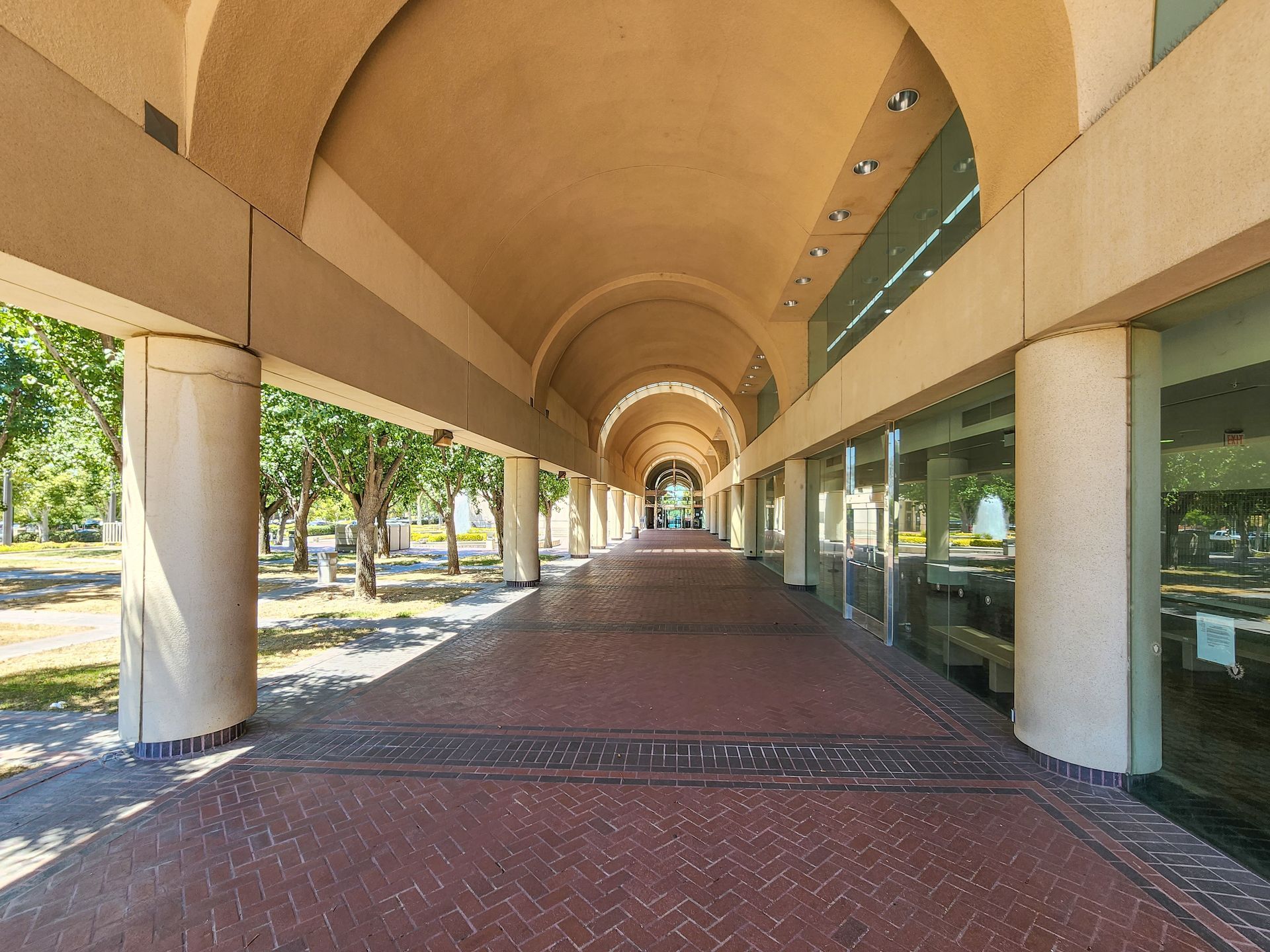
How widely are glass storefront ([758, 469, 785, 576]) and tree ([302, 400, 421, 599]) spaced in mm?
10259

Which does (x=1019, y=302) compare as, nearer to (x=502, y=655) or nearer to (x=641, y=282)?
(x=502, y=655)

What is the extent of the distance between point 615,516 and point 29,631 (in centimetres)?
3210

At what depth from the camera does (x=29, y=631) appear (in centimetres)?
941

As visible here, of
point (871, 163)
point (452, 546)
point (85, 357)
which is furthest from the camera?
point (452, 546)

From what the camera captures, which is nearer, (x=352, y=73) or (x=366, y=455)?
(x=352, y=73)

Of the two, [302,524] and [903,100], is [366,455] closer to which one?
[302,524]

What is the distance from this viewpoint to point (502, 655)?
822 centimetres

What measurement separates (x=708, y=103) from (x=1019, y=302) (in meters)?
5.35

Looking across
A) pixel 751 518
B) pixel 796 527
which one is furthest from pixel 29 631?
pixel 751 518

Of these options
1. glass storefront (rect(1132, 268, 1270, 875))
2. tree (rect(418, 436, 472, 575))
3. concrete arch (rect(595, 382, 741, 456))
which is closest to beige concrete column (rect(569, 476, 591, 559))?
concrete arch (rect(595, 382, 741, 456))

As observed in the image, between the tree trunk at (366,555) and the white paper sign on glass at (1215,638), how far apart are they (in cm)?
Result: 1306

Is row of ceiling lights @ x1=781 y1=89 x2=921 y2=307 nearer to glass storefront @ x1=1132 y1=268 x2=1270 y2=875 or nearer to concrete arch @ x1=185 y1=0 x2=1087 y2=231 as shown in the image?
concrete arch @ x1=185 y1=0 x2=1087 y2=231

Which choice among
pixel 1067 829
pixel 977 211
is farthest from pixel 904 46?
pixel 1067 829

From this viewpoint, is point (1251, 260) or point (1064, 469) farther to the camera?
point (1064, 469)
